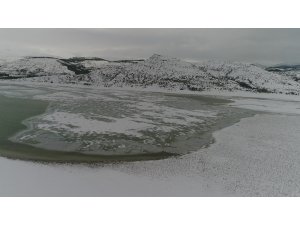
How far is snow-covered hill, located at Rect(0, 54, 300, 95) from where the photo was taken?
19.9 feet

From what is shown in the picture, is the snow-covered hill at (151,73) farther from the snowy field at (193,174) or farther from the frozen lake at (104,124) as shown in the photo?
the snowy field at (193,174)

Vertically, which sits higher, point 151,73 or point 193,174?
point 151,73

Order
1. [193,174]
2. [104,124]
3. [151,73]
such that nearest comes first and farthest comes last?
[193,174]
[104,124]
[151,73]

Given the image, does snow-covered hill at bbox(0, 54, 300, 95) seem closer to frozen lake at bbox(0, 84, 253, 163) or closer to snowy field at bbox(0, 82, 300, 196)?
frozen lake at bbox(0, 84, 253, 163)

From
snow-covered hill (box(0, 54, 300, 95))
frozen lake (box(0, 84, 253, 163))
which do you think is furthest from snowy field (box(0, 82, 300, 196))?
snow-covered hill (box(0, 54, 300, 95))

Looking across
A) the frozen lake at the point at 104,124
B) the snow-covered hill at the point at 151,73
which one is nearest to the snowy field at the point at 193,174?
the frozen lake at the point at 104,124

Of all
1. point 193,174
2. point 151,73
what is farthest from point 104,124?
point 193,174

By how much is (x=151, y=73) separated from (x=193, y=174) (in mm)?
2228

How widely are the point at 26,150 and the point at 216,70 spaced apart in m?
4.04

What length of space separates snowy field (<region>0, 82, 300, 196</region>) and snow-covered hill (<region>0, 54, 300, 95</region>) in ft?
2.75

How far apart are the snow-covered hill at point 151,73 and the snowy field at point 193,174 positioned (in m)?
0.84

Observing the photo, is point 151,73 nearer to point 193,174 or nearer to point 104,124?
point 104,124

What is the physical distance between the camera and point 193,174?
17.0 ft
